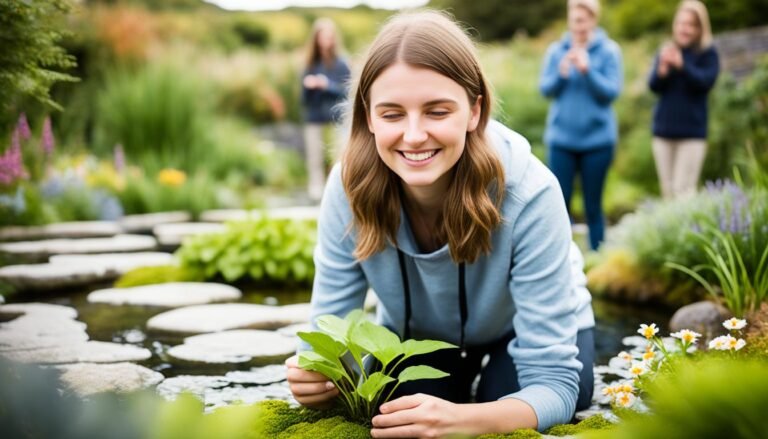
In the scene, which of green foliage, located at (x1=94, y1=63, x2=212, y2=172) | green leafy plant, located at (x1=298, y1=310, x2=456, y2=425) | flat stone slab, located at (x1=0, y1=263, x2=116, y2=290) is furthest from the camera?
green foliage, located at (x1=94, y1=63, x2=212, y2=172)

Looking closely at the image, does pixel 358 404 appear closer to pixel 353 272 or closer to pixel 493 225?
pixel 353 272

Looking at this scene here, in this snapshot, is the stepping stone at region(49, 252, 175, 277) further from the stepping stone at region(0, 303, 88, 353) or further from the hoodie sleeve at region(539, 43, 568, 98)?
the hoodie sleeve at region(539, 43, 568, 98)

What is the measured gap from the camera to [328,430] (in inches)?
74.9

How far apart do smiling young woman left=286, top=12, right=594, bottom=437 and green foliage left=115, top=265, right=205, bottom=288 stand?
2.05 m

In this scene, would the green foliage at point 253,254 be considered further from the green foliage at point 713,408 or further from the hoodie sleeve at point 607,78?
the green foliage at point 713,408

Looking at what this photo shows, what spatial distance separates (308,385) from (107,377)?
2.63 ft

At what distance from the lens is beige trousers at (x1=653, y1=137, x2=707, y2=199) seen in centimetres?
589

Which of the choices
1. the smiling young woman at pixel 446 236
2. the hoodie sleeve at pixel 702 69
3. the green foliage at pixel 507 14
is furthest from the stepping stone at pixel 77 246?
the green foliage at pixel 507 14

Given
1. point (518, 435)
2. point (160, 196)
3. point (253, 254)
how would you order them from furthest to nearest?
point (160, 196) < point (253, 254) < point (518, 435)

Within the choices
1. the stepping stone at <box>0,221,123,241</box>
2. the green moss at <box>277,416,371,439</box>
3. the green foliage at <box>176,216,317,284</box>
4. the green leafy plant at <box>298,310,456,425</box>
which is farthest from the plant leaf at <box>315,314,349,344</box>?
the stepping stone at <box>0,221,123,241</box>

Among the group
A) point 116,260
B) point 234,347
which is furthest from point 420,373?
point 116,260

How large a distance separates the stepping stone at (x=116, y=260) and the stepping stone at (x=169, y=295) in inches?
15.1

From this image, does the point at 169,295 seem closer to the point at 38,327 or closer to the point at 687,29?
the point at 38,327

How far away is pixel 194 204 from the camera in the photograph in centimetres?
670
